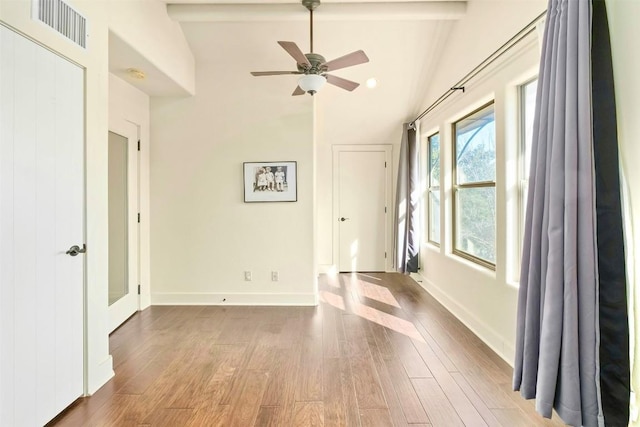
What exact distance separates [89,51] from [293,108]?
2.05 metres

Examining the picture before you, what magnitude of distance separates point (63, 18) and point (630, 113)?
283cm

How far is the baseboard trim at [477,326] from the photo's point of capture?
2.50 metres

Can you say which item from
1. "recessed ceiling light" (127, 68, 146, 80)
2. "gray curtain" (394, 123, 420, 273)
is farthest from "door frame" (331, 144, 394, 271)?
"recessed ceiling light" (127, 68, 146, 80)

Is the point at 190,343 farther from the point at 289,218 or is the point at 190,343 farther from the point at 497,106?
the point at 497,106

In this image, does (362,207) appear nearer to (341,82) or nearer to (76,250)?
(341,82)

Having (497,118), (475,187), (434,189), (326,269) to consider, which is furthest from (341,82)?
(326,269)

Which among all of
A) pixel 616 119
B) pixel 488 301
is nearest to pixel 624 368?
pixel 616 119

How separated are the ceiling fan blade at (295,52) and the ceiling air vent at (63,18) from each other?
1190 millimetres

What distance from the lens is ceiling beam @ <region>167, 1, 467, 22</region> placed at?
10.2ft

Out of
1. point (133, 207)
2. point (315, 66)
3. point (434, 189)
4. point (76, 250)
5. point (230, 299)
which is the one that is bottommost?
point (230, 299)

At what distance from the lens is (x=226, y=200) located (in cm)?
381

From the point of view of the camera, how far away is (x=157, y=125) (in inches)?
148

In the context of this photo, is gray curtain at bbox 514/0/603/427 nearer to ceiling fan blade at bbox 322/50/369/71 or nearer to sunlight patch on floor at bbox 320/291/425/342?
ceiling fan blade at bbox 322/50/369/71

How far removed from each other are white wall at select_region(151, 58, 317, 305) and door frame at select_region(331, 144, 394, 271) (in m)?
1.70
